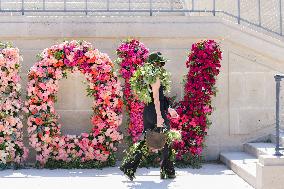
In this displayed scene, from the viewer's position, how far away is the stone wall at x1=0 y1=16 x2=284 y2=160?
9.23 meters

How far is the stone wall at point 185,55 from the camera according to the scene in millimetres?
9234

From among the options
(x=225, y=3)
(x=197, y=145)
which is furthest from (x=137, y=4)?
(x=197, y=145)

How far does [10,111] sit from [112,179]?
7.31ft

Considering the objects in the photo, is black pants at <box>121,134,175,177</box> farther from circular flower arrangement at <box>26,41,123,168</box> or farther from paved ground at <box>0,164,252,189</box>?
circular flower arrangement at <box>26,41,123,168</box>

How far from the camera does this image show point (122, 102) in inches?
350

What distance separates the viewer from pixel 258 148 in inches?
332

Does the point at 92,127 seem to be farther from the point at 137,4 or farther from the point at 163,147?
the point at 137,4

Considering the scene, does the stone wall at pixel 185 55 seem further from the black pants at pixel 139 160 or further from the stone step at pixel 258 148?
the black pants at pixel 139 160

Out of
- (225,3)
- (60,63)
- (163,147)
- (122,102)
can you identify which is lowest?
(163,147)

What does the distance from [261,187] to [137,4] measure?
6.38m

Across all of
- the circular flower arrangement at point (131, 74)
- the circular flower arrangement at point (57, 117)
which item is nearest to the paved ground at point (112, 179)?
the circular flower arrangement at point (57, 117)

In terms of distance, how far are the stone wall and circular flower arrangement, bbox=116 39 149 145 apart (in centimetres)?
33

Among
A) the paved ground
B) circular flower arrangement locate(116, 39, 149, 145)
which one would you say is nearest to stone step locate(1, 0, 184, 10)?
circular flower arrangement locate(116, 39, 149, 145)

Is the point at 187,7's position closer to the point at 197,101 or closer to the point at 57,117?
the point at 197,101
